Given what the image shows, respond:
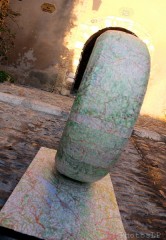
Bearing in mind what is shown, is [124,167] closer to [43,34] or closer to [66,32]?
[66,32]

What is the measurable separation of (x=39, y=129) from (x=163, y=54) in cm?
562

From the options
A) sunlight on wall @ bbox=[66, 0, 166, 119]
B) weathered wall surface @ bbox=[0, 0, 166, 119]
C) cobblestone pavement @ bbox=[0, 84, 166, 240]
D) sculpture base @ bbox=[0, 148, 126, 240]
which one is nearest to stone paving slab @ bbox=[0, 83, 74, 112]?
cobblestone pavement @ bbox=[0, 84, 166, 240]

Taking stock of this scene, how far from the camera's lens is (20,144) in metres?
2.94

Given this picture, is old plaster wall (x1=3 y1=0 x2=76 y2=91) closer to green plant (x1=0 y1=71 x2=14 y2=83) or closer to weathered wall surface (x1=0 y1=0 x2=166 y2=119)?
weathered wall surface (x1=0 y1=0 x2=166 y2=119)

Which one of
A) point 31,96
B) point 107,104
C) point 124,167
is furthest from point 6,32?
point 107,104

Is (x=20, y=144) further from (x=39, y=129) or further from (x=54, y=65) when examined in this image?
(x=54, y=65)

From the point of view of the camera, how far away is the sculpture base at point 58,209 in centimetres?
143

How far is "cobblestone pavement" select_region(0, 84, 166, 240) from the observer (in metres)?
2.05

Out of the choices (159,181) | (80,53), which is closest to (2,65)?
(80,53)

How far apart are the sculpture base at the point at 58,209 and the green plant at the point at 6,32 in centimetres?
628

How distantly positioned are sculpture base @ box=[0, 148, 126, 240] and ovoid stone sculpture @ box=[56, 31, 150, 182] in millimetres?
210

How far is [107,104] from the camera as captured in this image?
1.63 meters

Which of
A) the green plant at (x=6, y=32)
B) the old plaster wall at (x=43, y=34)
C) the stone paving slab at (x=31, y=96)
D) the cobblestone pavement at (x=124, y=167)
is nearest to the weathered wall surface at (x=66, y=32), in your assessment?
the old plaster wall at (x=43, y=34)

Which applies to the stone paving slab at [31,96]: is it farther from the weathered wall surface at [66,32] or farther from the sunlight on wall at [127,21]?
the sunlight on wall at [127,21]
